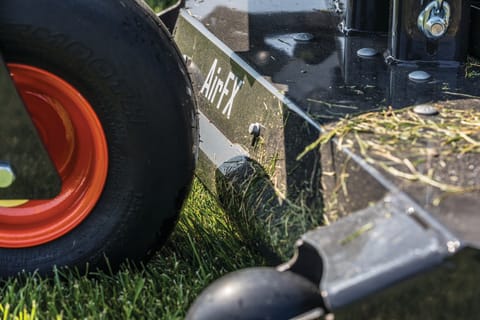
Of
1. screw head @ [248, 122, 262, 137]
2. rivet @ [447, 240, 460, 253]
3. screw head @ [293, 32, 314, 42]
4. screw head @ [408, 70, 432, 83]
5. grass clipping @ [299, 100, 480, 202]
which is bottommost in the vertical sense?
screw head @ [248, 122, 262, 137]

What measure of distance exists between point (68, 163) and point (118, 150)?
180 mm

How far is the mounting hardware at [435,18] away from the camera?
7.96ft

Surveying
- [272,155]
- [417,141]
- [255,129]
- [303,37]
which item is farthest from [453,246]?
[303,37]

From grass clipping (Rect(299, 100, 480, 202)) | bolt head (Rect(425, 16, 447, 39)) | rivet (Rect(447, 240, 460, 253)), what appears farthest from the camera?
bolt head (Rect(425, 16, 447, 39))

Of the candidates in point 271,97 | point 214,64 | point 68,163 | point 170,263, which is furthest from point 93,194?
point 214,64

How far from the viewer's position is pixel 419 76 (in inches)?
92.5

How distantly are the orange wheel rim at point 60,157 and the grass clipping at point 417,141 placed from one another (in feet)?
1.46

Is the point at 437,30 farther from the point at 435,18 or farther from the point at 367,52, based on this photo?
the point at 367,52

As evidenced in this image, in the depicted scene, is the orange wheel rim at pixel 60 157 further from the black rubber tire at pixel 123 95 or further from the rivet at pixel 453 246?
the rivet at pixel 453 246

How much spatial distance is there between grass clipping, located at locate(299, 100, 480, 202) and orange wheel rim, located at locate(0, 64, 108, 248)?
0.44m

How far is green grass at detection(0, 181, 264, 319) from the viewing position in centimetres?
211

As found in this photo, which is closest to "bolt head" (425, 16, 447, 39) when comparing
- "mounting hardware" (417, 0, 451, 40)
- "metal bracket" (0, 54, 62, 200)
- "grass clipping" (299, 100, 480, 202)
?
"mounting hardware" (417, 0, 451, 40)

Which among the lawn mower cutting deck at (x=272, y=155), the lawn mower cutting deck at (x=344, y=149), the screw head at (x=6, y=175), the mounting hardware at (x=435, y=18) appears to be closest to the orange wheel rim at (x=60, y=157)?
the lawn mower cutting deck at (x=272, y=155)

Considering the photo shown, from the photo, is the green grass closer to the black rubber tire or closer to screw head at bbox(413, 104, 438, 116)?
the black rubber tire
